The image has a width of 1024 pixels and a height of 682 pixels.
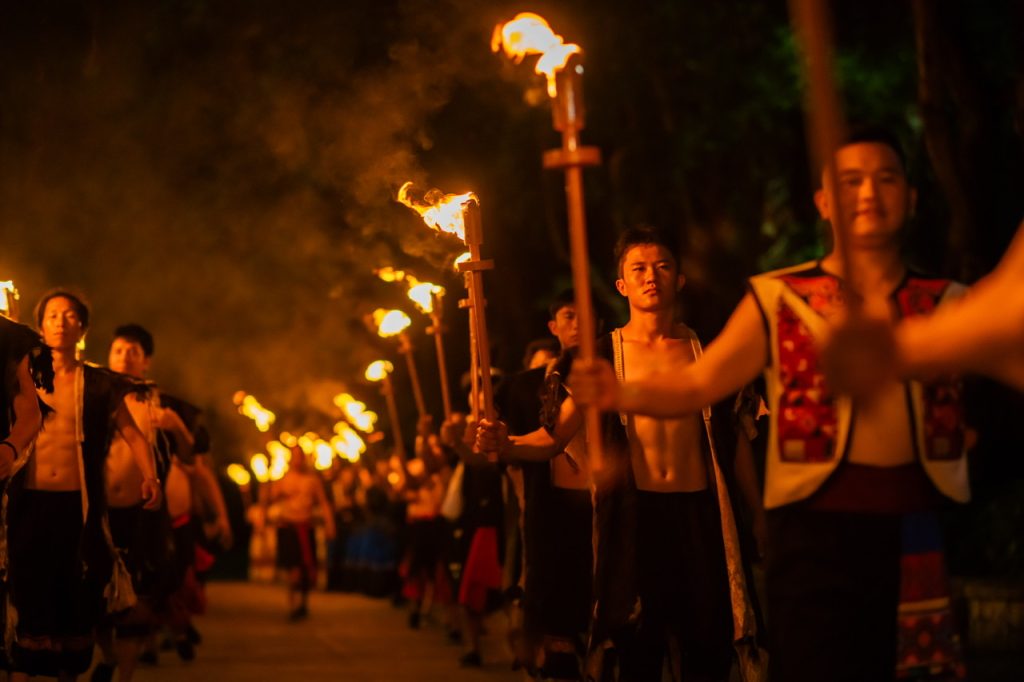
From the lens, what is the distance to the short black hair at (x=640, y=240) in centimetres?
758

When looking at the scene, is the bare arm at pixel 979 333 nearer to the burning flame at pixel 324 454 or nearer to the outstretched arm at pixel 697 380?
the outstretched arm at pixel 697 380

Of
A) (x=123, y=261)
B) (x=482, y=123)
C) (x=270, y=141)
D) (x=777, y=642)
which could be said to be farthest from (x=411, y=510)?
(x=777, y=642)

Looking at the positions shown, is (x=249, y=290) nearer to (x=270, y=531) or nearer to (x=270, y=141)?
(x=270, y=531)

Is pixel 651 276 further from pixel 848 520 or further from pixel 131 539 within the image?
pixel 131 539

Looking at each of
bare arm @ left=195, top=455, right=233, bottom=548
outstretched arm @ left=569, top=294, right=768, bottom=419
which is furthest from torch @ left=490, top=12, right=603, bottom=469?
bare arm @ left=195, top=455, right=233, bottom=548

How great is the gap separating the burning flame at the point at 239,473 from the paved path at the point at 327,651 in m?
31.0

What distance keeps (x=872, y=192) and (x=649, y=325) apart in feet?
8.39

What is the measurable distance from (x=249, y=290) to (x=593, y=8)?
14.8 m

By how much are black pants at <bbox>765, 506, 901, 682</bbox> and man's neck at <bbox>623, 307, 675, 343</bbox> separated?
8.75 feet

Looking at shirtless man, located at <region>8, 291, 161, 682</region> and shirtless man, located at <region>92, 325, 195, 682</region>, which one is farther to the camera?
shirtless man, located at <region>92, 325, 195, 682</region>

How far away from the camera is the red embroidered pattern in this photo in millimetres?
4887

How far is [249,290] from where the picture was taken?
35188mm

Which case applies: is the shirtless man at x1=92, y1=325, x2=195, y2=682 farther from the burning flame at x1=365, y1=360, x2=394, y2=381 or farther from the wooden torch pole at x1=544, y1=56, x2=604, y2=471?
the wooden torch pole at x1=544, y1=56, x2=604, y2=471

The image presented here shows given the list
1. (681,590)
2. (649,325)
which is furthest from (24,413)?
(681,590)
